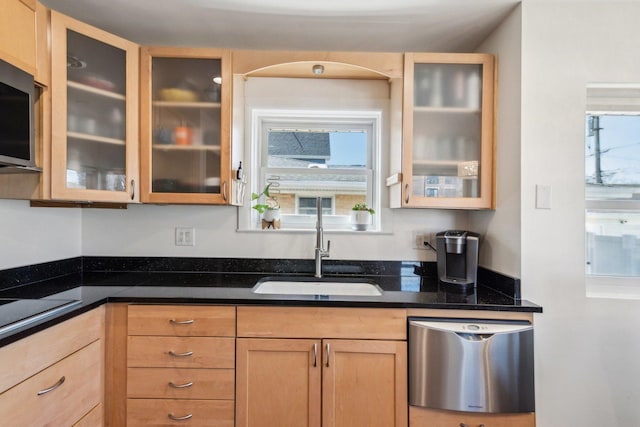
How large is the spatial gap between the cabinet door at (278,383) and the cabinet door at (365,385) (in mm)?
54

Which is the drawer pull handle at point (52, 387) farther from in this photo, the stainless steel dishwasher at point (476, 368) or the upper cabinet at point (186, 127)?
the stainless steel dishwasher at point (476, 368)

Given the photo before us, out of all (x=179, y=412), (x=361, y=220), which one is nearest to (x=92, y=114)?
(x=179, y=412)

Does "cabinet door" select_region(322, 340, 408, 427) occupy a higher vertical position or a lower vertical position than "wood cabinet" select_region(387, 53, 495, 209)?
lower

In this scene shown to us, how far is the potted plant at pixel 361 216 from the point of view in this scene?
2008 mm

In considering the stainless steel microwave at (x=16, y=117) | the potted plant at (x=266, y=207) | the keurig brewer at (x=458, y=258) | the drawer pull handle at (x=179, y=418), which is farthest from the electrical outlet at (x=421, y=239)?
the stainless steel microwave at (x=16, y=117)

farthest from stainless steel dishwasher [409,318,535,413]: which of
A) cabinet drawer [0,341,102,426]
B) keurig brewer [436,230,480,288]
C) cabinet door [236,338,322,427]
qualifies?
cabinet drawer [0,341,102,426]

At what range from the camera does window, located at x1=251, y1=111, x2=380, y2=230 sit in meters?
2.09

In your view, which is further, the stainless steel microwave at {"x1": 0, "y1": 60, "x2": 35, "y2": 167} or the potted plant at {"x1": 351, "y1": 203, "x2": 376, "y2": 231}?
the potted plant at {"x1": 351, "y1": 203, "x2": 376, "y2": 231}

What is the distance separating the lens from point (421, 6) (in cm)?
152

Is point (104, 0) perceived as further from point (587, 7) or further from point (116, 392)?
point (587, 7)

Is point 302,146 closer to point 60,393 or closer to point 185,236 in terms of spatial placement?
point 185,236

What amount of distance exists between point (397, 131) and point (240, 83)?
0.96m

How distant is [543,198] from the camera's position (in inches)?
57.1

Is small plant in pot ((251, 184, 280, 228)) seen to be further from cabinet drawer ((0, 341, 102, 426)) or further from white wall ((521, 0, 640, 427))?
white wall ((521, 0, 640, 427))
